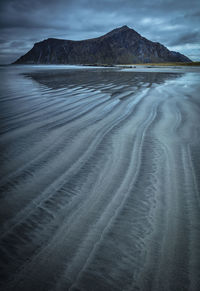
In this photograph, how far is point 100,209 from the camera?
1.43m

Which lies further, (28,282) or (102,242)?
(102,242)

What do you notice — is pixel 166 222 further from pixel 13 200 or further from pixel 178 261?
pixel 13 200

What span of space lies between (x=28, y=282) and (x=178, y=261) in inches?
32.3

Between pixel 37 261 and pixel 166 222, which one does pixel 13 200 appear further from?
pixel 166 222

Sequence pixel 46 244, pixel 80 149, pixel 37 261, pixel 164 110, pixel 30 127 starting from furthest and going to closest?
pixel 164 110
pixel 30 127
pixel 80 149
pixel 46 244
pixel 37 261

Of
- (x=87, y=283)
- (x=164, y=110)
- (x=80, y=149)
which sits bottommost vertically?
(x=87, y=283)

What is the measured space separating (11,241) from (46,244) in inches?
9.2

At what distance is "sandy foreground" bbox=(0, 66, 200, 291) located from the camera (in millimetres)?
984

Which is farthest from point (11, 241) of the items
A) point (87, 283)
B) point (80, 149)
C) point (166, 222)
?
point (80, 149)

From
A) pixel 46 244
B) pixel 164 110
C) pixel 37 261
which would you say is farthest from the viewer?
pixel 164 110

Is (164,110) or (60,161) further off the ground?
(164,110)

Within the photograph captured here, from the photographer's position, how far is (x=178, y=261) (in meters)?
1.04

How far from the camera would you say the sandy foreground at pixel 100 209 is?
3.23 feet

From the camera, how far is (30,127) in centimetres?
331
